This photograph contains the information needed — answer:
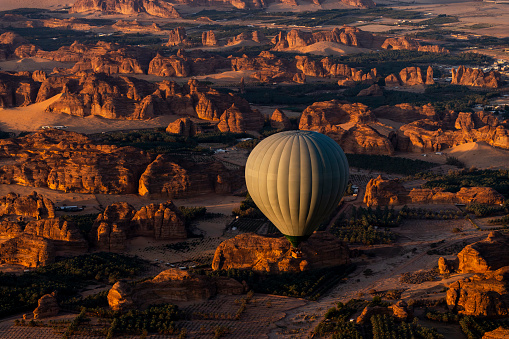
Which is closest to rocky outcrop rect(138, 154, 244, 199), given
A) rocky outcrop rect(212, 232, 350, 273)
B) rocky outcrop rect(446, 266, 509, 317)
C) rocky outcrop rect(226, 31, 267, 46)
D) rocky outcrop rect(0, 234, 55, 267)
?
rocky outcrop rect(0, 234, 55, 267)

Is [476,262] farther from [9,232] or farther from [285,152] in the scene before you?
[9,232]

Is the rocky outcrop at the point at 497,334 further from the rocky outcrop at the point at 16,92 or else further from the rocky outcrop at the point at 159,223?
the rocky outcrop at the point at 16,92

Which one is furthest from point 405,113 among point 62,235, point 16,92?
point 62,235

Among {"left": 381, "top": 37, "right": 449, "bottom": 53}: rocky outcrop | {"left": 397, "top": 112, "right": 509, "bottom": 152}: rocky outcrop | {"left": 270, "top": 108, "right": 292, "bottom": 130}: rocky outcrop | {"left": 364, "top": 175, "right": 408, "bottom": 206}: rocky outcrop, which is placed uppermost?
{"left": 364, "top": 175, "right": 408, "bottom": 206}: rocky outcrop

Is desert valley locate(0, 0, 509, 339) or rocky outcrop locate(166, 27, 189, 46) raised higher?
desert valley locate(0, 0, 509, 339)

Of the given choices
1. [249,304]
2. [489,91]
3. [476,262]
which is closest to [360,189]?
[476,262]

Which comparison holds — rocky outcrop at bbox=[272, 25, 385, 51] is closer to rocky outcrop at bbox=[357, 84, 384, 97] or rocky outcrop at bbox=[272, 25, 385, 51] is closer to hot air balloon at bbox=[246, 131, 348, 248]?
rocky outcrop at bbox=[357, 84, 384, 97]

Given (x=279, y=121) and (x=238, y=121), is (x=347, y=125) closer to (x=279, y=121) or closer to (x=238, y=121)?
(x=279, y=121)
